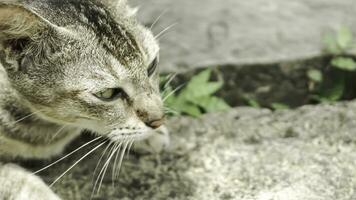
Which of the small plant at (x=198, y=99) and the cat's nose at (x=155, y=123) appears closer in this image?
the cat's nose at (x=155, y=123)

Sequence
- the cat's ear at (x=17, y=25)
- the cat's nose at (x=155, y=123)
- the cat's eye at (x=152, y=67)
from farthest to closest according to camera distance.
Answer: the cat's eye at (x=152, y=67), the cat's nose at (x=155, y=123), the cat's ear at (x=17, y=25)

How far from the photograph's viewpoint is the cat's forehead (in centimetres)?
249

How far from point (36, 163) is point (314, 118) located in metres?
1.45

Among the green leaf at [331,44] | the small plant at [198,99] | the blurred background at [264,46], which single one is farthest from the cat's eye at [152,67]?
the green leaf at [331,44]

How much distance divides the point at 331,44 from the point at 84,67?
1.79 m

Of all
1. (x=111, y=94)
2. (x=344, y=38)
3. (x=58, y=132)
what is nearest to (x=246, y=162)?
(x=111, y=94)

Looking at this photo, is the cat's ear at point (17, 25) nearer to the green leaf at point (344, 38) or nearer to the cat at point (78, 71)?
the cat at point (78, 71)

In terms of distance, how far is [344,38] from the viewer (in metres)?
3.61

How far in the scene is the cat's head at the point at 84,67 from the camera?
8.06ft

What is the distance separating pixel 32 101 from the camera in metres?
2.60

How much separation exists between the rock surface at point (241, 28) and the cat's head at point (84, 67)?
3.45 ft

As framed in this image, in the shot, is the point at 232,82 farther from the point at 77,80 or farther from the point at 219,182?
the point at 77,80

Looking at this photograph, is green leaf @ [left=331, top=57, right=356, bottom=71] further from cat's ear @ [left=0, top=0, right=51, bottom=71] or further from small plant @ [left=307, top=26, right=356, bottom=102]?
cat's ear @ [left=0, top=0, right=51, bottom=71]

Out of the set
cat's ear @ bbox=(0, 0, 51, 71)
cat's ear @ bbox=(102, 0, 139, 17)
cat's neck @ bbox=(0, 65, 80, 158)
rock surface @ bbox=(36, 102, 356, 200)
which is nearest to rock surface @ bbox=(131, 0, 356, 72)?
rock surface @ bbox=(36, 102, 356, 200)
